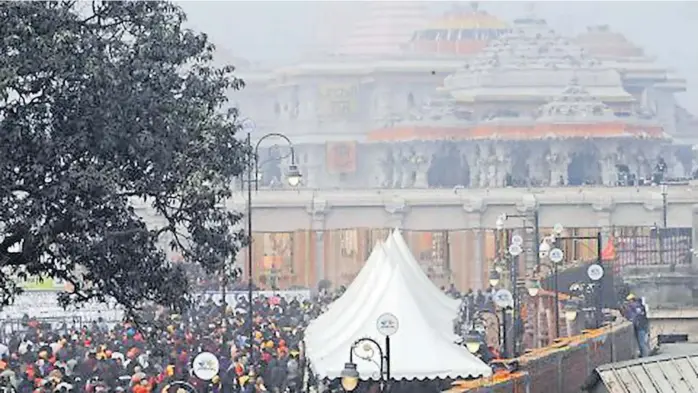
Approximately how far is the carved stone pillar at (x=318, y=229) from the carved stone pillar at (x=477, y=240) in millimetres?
4314

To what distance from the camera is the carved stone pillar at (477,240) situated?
8719 cm

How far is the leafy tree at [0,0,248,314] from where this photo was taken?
28.9 meters

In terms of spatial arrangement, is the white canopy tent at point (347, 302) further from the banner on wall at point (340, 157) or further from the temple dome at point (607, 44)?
the temple dome at point (607, 44)

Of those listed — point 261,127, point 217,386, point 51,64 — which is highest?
point 261,127

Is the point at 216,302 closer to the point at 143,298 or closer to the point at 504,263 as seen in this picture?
the point at 504,263

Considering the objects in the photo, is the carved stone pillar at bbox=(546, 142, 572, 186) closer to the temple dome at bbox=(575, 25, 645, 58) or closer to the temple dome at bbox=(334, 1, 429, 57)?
the temple dome at bbox=(575, 25, 645, 58)

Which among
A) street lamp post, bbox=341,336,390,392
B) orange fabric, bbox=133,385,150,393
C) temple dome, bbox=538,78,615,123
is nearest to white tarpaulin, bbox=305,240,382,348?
orange fabric, bbox=133,385,150,393

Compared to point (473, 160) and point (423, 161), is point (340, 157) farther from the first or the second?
point (473, 160)

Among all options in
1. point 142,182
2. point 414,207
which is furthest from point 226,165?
point 414,207

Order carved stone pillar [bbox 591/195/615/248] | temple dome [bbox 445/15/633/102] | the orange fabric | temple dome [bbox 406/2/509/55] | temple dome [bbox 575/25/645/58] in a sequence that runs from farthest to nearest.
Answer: temple dome [bbox 406/2/509/55]
temple dome [bbox 575/25/645/58]
temple dome [bbox 445/15/633/102]
carved stone pillar [bbox 591/195/615/248]
the orange fabric

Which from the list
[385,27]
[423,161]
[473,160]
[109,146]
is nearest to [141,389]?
[109,146]

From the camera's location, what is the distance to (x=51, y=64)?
2855 centimetres

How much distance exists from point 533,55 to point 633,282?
98182 mm

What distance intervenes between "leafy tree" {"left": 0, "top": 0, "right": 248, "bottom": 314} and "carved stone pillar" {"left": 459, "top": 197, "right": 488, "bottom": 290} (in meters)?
53.6
